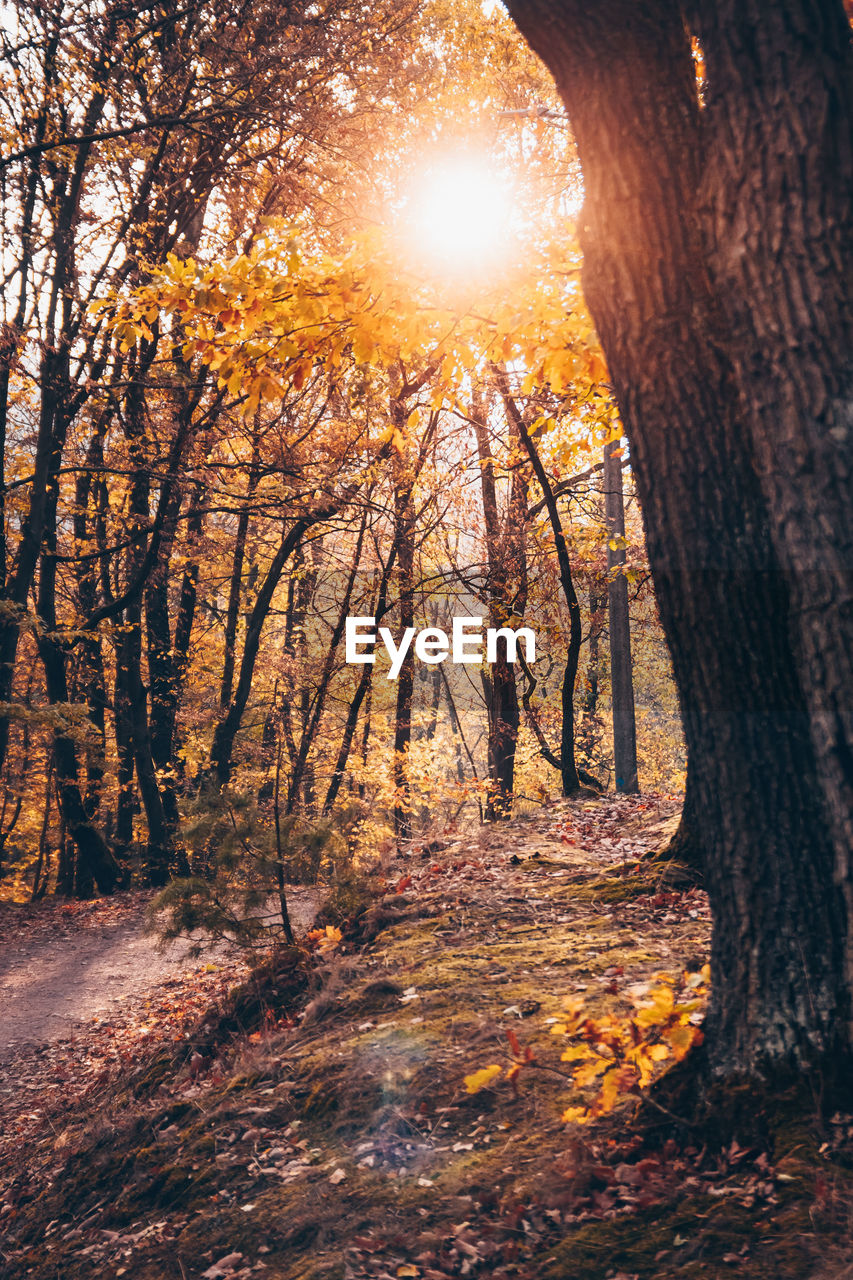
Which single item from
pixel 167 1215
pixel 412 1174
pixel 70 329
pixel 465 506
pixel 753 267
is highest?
pixel 70 329

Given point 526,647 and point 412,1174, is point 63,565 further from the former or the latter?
point 412,1174

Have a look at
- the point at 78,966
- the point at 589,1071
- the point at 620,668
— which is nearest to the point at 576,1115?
the point at 589,1071

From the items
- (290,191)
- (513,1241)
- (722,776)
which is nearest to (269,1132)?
(513,1241)

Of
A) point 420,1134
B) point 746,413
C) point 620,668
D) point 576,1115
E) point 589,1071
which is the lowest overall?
point 420,1134

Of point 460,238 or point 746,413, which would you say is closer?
point 746,413

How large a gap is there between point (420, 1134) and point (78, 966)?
8203 mm

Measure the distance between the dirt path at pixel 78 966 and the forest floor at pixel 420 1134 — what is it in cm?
76

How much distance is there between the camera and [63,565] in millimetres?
17812

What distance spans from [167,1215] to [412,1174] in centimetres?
138

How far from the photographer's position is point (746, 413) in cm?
252

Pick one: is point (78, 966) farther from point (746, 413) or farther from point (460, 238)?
point (746, 413)

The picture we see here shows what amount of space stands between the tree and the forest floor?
1.68ft

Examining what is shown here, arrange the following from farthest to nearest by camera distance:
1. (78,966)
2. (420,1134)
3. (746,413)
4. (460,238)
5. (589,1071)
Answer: (78,966) < (460,238) < (420,1134) < (589,1071) < (746,413)

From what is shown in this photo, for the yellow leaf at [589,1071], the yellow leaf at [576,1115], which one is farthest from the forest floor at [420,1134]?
the yellow leaf at [589,1071]
